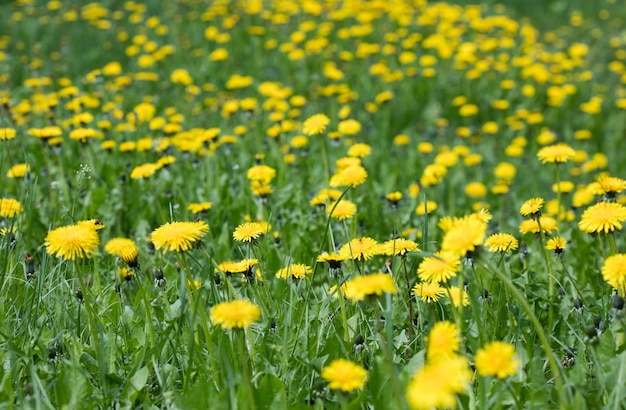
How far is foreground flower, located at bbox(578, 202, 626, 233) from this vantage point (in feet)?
6.66

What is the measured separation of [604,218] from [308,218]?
1529 mm

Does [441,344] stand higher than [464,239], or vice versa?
[464,239]

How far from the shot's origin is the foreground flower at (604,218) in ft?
6.66

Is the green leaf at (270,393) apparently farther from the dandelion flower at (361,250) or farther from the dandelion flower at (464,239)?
the dandelion flower at (464,239)

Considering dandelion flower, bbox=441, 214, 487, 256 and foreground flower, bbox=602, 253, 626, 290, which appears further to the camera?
foreground flower, bbox=602, 253, 626, 290

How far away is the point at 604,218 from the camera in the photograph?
2.04 m

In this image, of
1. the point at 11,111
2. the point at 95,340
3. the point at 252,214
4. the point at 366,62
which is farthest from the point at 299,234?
the point at 366,62

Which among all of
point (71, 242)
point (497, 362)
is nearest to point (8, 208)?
point (71, 242)

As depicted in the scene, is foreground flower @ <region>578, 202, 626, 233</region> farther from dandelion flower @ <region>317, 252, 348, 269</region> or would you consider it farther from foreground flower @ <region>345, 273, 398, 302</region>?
foreground flower @ <region>345, 273, 398, 302</region>

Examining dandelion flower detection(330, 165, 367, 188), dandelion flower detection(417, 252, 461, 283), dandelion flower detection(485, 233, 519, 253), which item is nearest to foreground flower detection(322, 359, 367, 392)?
dandelion flower detection(417, 252, 461, 283)

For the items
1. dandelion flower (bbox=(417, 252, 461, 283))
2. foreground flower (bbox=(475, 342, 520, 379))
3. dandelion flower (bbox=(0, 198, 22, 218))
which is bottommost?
dandelion flower (bbox=(0, 198, 22, 218))

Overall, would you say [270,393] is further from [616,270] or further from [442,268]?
[616,270]

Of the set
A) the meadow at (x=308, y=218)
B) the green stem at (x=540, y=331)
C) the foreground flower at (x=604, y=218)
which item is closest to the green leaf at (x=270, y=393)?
the meadow at (x=308, y=218)

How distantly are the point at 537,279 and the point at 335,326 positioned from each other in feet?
2.90
